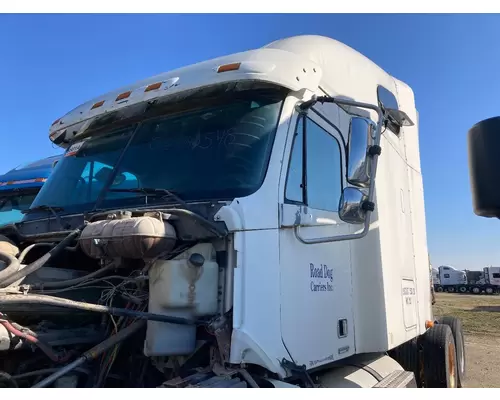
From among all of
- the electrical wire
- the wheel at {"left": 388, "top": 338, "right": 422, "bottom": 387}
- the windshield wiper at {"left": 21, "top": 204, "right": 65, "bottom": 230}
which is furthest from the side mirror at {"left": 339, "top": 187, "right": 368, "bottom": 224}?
the wheel at {"left": 388, "top": 338, "right": 422, "bottom": 387}

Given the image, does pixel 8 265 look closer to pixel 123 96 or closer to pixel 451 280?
pixel 123 96

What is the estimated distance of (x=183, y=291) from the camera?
2.70m

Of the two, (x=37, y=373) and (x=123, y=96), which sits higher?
(x=123, y=96)

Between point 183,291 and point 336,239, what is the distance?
1.04m

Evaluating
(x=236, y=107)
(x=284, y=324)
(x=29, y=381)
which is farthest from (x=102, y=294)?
(x=236, y=107)

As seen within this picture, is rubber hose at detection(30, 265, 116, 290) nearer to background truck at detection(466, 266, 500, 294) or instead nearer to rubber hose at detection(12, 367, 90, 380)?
rubber hose at detection(12, 367, 90, 380)

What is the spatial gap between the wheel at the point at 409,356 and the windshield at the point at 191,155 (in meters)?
3.20

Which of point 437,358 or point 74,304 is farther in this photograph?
point 437,358

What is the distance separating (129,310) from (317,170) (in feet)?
5.35

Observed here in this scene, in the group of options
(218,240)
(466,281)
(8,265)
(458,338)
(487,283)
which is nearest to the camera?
(8,265)

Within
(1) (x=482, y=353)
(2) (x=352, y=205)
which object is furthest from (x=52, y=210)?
(1) (x=482, y=353)

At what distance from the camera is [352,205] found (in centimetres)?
314

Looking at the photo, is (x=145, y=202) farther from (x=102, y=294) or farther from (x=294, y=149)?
(x=294, y=149)

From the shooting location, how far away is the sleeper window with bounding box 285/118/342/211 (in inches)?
126
